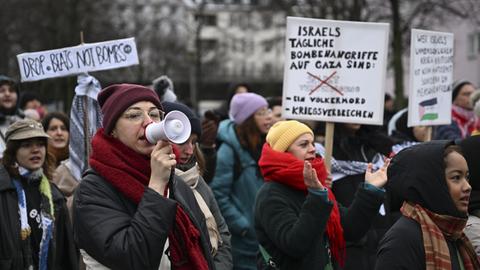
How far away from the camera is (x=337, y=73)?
5965 mm

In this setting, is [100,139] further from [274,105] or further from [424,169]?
[274,105]

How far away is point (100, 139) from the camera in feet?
11.7

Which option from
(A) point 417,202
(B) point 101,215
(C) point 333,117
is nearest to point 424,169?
(A) point 417,202

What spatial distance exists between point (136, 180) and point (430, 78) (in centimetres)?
421

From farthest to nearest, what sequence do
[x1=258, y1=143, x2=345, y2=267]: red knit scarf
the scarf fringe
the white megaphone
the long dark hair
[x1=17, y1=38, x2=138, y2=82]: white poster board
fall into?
[x1=17, y1=38, x2=138, y2=82]: white poster board → the long dark hair → the scarf fringe → [x1=258, y1=143, x2=345, y2=267]: red knit scarf → the white megaphone

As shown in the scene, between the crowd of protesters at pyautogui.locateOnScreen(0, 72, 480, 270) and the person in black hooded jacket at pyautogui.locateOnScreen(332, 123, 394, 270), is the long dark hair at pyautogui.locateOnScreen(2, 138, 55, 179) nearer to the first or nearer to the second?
the crowd of protesters at pyautogui.locateOnScreen(0, 72, 480, 270)

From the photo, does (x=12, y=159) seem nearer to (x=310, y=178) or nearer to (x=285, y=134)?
(x=285, y=134)

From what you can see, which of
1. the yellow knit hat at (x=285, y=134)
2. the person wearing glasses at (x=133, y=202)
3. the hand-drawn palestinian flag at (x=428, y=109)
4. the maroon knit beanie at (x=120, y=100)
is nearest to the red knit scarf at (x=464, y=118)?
the hand-drawn palestinian flag at (x=428, y=109)

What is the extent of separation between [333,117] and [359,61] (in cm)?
48

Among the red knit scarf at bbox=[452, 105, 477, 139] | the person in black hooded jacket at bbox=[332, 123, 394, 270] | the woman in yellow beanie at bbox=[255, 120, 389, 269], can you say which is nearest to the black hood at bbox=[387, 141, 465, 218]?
the woman in yellow beanie at bbox=[255, 120, 389, 269]

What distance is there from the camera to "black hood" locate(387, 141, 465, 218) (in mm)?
3525

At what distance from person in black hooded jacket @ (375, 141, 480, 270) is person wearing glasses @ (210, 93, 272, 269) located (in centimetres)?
296

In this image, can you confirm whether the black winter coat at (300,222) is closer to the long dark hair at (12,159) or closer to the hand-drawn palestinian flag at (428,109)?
the long dark hair at (12,159)

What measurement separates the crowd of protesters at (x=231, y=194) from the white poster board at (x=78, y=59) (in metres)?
0.23
